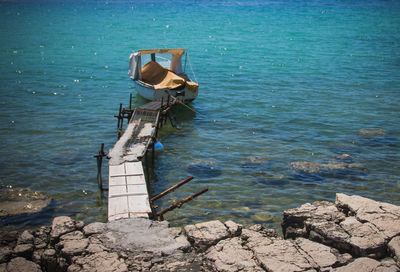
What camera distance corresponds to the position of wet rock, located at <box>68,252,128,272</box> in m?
8.84

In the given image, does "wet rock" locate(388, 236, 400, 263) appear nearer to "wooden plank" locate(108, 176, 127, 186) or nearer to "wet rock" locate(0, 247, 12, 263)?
"wooden plank" locate(108, 176, 127, 186)

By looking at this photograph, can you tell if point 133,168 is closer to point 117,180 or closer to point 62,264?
point 117,180

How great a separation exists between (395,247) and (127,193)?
7.37m

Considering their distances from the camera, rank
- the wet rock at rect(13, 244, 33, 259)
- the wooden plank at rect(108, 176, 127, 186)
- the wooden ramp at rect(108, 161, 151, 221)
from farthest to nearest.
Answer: the wooden plank at rect(108, 176, 127, 186)
the wooden ramp at rect(108, 161, 151, 221)
the wet rock at rect(13, 244, 33, 259)

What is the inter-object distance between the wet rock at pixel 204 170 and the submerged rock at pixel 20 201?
5.89m

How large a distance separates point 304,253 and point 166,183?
7.91 m

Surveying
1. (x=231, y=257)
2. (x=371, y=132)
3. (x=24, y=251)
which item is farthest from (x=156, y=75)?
(x=231, y=257)

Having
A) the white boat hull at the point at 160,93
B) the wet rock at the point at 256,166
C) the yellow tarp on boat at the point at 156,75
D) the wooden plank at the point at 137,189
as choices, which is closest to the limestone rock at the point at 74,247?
the wooden plank at the point at 137,189

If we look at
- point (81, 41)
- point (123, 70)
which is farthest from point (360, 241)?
point (81, 41)

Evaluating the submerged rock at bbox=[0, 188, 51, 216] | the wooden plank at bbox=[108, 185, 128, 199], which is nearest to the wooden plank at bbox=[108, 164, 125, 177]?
the wooden plank at bbox=[108, 185, 128, 199]

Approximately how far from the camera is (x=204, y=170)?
57.2ft

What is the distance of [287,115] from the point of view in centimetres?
2522

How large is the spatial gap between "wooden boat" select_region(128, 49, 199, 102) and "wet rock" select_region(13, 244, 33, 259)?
1557 centimetres

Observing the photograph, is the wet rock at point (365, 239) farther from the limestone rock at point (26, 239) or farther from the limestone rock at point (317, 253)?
the limestone rock at point (26, 239)
